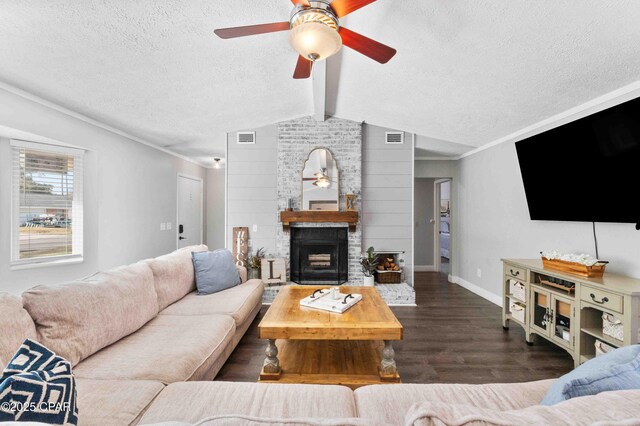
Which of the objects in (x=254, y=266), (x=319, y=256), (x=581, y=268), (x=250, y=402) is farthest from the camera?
(x=319, y=256)

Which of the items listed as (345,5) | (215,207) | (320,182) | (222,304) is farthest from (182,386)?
(215,207)

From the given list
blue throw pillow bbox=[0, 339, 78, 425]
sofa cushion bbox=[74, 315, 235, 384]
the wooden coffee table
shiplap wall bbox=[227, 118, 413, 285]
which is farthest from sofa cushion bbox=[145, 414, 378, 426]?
shiplap wall bbox=[227, 118, 413, 285]

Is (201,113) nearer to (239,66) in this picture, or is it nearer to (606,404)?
(239,66)

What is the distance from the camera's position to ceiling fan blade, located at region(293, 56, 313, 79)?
2.18 metres

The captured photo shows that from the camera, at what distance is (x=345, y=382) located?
2.04 meters

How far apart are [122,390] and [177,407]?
37 centimetres

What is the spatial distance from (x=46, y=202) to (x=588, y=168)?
536cm

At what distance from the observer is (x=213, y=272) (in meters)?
3.17

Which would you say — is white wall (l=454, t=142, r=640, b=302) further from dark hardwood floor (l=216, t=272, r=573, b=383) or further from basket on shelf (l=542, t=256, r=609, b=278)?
dark hardwood floor (l=216, t=272, r=573, b=383)

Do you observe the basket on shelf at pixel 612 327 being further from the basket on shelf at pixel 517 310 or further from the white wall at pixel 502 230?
the basket on shelf at pixel 517 310

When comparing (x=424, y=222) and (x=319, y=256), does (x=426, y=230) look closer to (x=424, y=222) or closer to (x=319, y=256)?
(x=424, y=222)

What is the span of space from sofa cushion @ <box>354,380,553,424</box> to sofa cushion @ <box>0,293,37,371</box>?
156 cm

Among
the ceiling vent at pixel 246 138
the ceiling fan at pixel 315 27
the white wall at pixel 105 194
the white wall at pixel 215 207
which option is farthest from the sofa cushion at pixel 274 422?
the white wall at pixel 215 207

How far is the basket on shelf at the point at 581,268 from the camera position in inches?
95.7
